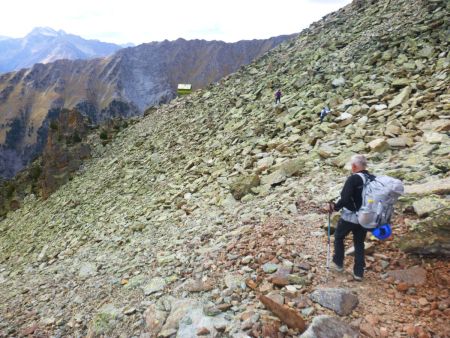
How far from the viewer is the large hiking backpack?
6.74m

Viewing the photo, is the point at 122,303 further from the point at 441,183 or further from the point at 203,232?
the point at 441,183

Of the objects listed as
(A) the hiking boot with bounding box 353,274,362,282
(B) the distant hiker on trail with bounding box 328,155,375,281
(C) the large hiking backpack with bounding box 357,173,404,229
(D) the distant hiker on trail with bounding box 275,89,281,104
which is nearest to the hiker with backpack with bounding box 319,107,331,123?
(D) the distant hiker on trail with bounding box 275,89,281,104

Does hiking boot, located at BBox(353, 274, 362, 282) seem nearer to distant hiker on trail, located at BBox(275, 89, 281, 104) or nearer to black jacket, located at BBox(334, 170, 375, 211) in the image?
black jacket, located at BBox(334, 170, 375, 211)

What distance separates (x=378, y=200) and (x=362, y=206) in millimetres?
341

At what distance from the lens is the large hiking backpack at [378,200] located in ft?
22.1

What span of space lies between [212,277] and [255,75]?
25982 mm

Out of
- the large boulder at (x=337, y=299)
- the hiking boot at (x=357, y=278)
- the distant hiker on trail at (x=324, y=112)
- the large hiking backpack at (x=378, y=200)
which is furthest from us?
the distant hiker on trail at (x=324, y=112)

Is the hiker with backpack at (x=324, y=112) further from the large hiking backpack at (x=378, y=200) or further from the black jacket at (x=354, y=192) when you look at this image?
the large hiking backpack at (x=378, y=200)

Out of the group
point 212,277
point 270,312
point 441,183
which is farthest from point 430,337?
point 212,277

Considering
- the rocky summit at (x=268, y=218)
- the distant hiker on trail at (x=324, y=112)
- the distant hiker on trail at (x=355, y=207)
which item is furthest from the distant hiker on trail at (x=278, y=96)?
the distant hiker on trail at (x=355, y=207)

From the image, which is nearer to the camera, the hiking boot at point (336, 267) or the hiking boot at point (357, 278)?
the hiking boot at point (357, 278)

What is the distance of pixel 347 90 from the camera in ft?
62.2

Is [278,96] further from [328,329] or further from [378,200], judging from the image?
[328,329]

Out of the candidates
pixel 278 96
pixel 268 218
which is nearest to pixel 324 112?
pixel 278 96
